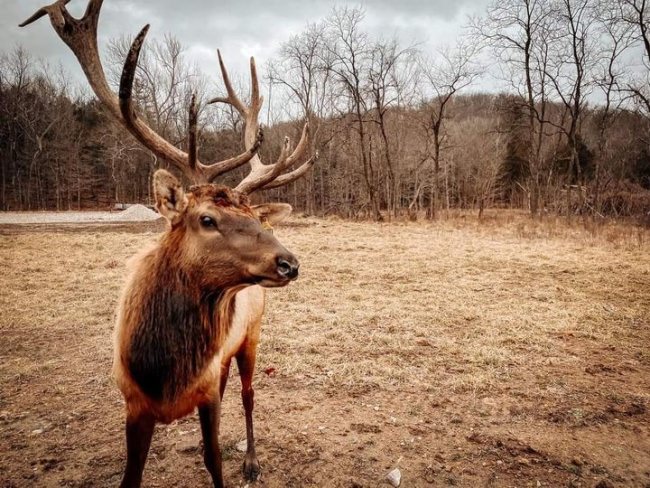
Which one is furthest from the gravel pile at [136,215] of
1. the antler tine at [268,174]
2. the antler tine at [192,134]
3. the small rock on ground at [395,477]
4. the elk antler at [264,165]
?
the small rock on ground at [395,477]

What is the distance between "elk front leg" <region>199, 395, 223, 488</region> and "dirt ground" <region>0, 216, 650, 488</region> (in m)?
0.47

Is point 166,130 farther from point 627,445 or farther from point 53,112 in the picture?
point 627,445

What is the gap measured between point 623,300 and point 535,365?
4056 mm

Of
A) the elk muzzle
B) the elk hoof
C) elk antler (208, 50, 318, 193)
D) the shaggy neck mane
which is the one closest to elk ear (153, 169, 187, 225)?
the shaggy neck mane

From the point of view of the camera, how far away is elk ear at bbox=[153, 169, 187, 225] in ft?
7.22

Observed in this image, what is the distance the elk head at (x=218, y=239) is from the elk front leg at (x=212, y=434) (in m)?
0.77

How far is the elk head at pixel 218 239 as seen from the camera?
2057mm

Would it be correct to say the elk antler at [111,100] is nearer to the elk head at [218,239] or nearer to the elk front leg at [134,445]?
the elk head at [218,239]

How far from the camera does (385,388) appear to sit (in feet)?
13.2

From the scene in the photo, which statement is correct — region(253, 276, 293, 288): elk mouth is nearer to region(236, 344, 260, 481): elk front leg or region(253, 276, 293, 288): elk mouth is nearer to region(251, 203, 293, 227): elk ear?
region(251, 203, 293, 227): elk ear

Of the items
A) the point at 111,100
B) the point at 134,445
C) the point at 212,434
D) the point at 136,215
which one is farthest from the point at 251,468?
the point at 136,215

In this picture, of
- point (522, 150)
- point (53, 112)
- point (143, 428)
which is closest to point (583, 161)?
point (522, 150)

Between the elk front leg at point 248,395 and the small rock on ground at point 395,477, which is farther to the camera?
the elk front leg at point 248,395

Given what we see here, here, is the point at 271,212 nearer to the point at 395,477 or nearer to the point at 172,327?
the point at 172,327
